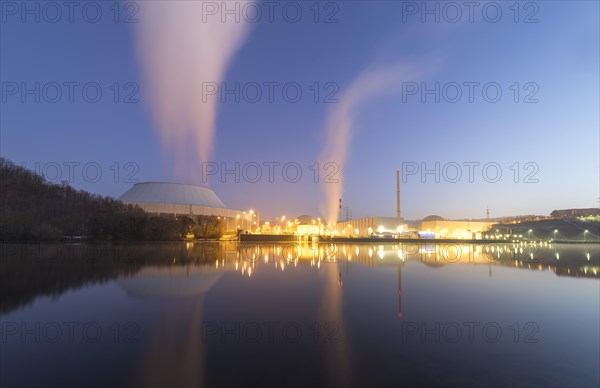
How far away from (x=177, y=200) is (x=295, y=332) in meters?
78.5

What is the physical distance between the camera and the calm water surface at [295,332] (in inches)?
205

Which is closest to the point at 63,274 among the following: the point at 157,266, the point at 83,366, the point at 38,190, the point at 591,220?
the point at 157,266

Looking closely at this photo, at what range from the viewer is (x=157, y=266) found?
18109 mm

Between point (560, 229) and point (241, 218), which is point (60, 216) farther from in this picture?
point (560, 229)

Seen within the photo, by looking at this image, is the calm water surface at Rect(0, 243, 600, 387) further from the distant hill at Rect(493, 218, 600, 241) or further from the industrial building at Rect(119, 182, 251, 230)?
the distant hill at Rect(493, 218, 600, 241)

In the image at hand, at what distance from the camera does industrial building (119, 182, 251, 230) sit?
75812mm

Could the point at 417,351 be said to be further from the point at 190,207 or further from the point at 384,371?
the point at 190,207

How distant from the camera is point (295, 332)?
7.27 meters

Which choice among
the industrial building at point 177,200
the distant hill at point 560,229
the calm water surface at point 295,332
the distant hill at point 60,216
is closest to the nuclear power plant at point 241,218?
the industrial building at point 177,200

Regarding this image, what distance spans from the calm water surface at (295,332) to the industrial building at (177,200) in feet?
206

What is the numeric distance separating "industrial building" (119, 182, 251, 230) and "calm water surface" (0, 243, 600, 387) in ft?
206

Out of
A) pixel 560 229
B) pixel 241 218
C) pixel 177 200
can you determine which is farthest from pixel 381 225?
pixel 177 200

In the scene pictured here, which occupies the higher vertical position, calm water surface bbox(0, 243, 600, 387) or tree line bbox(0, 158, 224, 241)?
tree line bbox(0, 158, 224, 241)

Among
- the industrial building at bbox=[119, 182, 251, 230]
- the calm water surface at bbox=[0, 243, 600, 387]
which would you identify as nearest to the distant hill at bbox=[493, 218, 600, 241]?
the industrial building at bbox=[119, 182, 251, 230]
